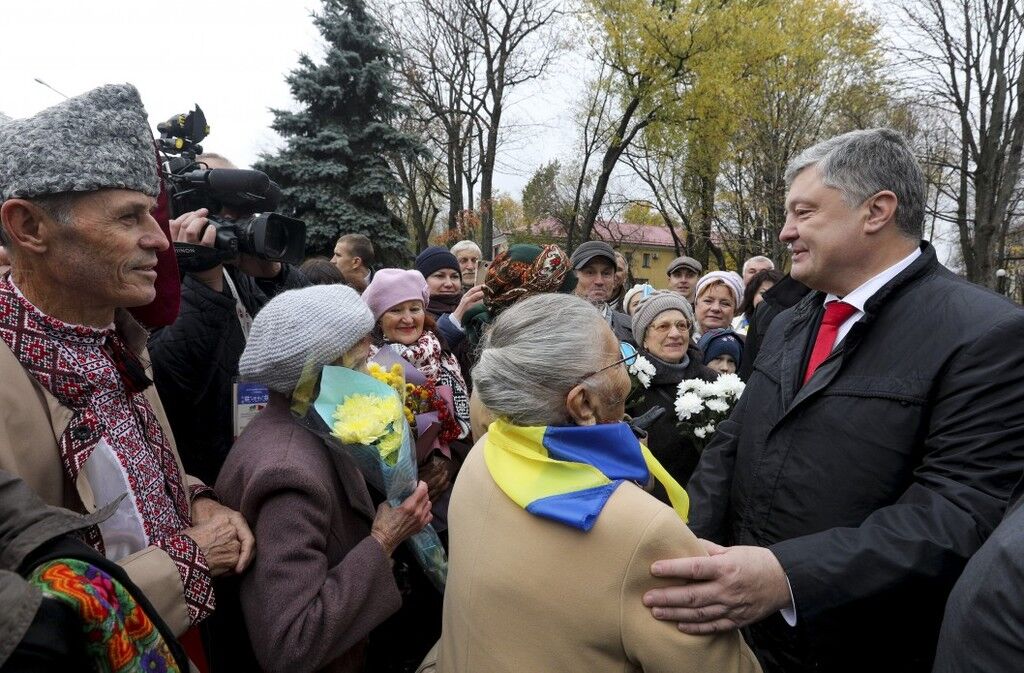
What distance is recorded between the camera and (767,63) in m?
16.6

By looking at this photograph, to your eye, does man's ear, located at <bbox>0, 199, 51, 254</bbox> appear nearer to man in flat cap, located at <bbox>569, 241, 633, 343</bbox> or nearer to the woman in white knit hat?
man in flat cap, located at <bbox>569, 241, 633, 343</bbox>

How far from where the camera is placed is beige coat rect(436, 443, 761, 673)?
4.26ft

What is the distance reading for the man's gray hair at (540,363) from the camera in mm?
1539

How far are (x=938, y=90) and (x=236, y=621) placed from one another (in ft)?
57.4

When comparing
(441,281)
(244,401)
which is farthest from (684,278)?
(244,401)

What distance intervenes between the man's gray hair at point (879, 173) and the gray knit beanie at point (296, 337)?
66.4 inches

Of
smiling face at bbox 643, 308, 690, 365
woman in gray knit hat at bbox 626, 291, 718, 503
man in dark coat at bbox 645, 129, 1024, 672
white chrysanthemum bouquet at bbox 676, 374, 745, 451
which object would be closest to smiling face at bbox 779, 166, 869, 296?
man in dark coat at bbox 645, 129, 1024, 672

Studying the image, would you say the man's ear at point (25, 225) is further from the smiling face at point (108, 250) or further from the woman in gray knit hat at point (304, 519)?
the woman in gray knit hat at point (304, 519)

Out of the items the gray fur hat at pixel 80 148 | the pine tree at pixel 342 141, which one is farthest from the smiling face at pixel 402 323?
the pine tree at pixel 342 141

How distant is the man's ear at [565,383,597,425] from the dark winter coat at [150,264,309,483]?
1.89 m

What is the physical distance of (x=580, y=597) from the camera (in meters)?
1.33

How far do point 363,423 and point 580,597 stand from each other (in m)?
0.88

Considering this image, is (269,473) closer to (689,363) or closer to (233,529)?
(233,529)

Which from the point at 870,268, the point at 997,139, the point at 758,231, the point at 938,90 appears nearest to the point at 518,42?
the point at 758,231
